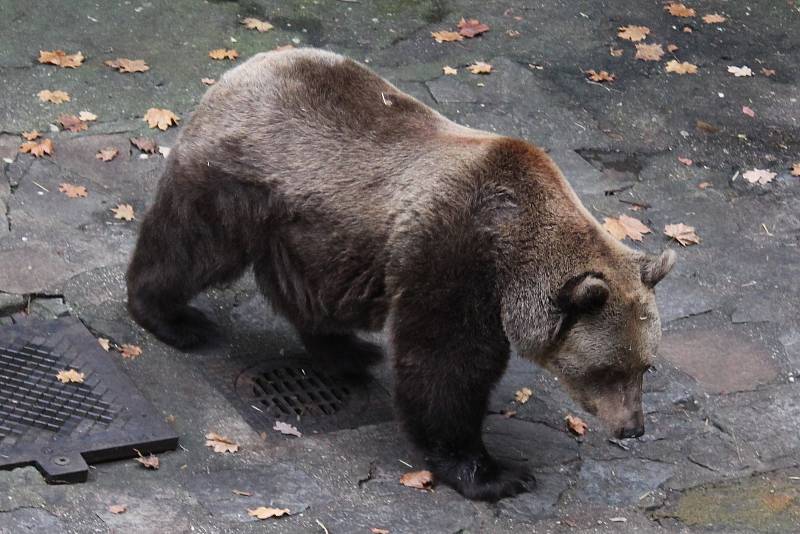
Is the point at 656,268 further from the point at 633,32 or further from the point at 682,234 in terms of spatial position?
the point at 633,32

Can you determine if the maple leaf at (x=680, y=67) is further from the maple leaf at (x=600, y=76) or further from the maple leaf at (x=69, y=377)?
the maple leaf at (x=69, y=377)

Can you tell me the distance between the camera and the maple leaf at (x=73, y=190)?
7.83 metres

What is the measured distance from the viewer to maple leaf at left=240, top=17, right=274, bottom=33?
1017 centimetres

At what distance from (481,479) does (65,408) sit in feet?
6.78

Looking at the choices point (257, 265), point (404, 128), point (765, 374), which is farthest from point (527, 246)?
point (765, 374)

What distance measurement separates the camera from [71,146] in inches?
327

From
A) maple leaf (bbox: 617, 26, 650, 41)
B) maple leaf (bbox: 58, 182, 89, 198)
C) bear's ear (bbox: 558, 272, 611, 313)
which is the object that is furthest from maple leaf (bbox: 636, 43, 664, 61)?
bear's ear (bbox: 558, 272, 611, 313)

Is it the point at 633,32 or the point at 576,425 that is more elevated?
the point at 633,32

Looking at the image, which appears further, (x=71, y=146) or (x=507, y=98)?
(x=507, y=98)

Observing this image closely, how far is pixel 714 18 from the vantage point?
11406 mm

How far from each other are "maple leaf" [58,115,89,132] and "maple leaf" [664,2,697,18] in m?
5.61

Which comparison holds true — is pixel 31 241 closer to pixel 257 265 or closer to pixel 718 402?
pixel 257 265

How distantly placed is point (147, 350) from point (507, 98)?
163 inches

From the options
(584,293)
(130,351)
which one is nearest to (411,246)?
(584,293)
